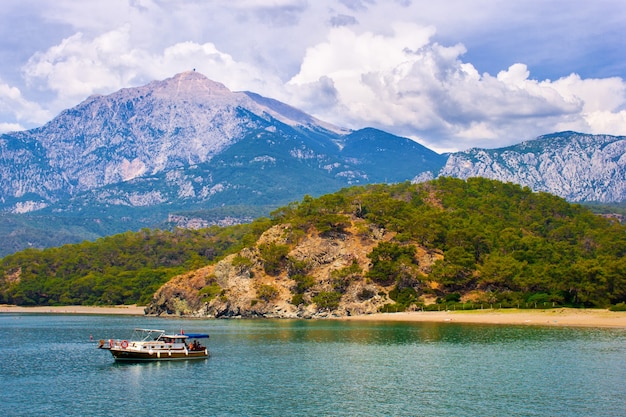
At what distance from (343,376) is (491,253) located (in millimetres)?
104145

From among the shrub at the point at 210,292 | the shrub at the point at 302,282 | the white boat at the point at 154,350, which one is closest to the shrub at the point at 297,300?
the shrub at the point at 302,282

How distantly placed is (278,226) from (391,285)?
43629mm

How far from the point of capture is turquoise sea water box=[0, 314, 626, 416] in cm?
5878

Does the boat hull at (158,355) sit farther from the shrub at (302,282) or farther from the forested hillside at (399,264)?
the shrub at (302,282)

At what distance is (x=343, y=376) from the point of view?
242 ft

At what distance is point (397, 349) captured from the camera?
93375 mm

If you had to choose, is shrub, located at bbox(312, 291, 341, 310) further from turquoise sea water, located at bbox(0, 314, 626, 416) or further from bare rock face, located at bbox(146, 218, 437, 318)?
turquoise sea water, located at bbox(0, 314, 626, 416)

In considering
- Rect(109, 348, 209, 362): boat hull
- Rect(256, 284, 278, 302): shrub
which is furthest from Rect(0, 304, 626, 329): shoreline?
Rect(109, 348, 209, 362): boat hull

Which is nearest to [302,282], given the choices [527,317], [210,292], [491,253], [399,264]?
[399,264]

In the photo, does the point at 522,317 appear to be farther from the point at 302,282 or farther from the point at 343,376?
the point at 343,376

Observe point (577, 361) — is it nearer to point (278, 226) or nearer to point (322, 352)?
point (322, 352)

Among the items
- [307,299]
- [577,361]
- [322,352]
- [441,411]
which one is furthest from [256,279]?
[441,411]

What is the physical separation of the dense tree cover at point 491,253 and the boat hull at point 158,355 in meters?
78.3

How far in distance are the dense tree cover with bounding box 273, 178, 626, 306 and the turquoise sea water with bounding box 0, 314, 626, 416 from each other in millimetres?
30673
